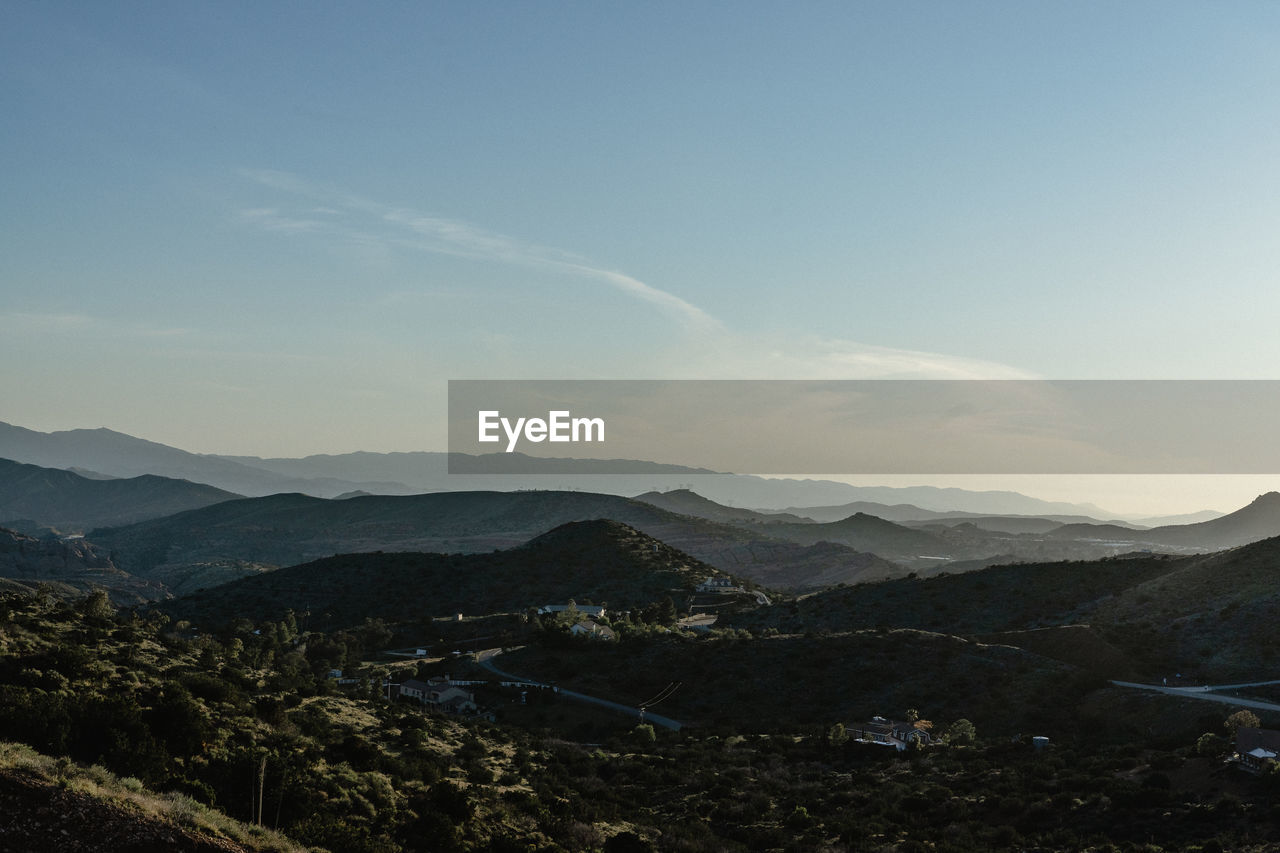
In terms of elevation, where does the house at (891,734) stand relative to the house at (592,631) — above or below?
above

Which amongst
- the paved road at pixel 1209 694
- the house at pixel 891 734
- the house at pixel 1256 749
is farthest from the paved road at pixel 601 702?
the paved road at pixel 1209 694

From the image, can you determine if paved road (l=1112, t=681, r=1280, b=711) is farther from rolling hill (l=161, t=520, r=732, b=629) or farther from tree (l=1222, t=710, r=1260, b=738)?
rolling hill (l=161, t=520, r=732, b=629)

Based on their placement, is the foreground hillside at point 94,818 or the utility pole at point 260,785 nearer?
the foreground hillside at point 94,818

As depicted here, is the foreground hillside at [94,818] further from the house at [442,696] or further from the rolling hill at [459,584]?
the rolling hill at [459,584]

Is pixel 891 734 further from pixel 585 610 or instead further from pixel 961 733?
pixel 585 610

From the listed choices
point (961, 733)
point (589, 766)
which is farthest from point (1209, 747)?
point (589, 766)

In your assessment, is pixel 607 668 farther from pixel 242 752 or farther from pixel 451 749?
pixel 242 752

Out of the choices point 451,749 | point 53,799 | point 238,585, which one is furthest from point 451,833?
point 238,585
